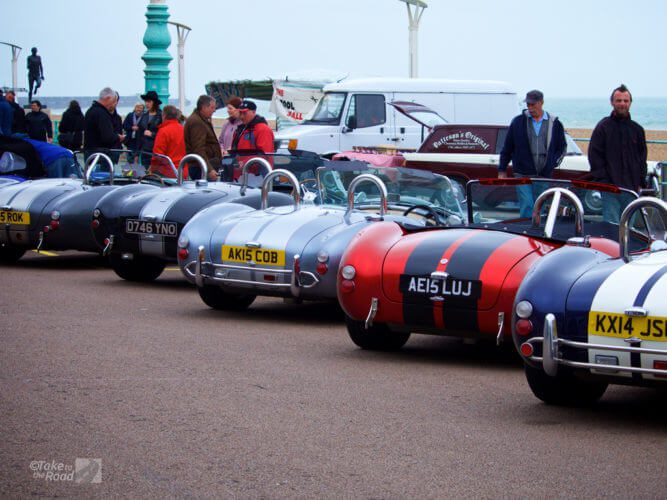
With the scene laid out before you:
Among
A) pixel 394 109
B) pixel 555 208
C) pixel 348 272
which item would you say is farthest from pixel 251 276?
pixel 394 109

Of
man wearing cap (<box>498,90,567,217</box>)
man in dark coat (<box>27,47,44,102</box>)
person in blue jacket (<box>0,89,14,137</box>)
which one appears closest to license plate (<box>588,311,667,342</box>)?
man wearing cap (<box>498,90,567,217</box>)

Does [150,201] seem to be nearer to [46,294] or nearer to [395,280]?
[46,294]

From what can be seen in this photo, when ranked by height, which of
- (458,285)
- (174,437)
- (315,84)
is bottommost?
(174,437)

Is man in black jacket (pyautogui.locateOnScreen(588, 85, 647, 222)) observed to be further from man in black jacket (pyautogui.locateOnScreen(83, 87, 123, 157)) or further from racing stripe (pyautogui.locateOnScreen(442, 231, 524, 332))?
man in black jacket (pyautogui.locateOnScreen(83, 87, 123, 157))

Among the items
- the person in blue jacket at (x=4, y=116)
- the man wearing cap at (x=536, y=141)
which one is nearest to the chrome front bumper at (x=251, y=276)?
the man wearing cap at (x=536, y=141)

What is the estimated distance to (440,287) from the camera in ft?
25.2

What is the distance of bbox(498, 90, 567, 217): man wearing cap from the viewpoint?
1212cm

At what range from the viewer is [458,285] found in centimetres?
764

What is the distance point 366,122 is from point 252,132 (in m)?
9.12

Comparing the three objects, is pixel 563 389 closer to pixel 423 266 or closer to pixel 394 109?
pixel 423 266

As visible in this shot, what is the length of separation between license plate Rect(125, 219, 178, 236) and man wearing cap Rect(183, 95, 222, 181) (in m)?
2.37

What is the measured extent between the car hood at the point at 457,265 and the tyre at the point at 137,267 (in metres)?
4.77

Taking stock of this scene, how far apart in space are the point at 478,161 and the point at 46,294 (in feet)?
25.8

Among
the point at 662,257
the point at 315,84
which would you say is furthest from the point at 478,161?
the point at 315,84
